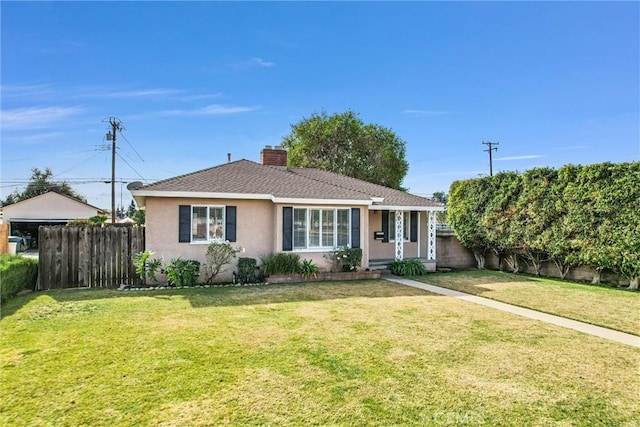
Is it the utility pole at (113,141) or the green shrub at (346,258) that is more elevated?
the utility pole at (113,141)

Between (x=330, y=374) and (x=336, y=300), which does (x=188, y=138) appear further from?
(x=330, y=374)

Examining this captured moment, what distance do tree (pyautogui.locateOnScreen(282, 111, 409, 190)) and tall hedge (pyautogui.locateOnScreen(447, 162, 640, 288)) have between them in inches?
726

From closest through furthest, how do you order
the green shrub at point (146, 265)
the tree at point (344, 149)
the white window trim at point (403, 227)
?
1. the green shrub at point (146, 265)
2. the white window trim at point (403, 227)
3. the tree at point (344, 149)

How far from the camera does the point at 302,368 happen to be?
519cm

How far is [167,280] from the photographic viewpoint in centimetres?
1217

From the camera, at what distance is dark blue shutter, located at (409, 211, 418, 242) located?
18.0 metres

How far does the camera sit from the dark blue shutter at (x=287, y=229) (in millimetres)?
13336

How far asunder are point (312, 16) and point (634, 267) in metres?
14.7

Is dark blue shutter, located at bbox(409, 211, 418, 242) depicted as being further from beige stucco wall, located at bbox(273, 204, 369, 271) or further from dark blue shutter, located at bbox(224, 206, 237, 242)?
dark blue shutter, located at bbox(224, 206, 237, 242)

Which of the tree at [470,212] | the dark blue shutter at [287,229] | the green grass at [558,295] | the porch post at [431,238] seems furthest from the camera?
the tree at [470,212]

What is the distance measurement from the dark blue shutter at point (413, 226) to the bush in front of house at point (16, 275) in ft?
49.4

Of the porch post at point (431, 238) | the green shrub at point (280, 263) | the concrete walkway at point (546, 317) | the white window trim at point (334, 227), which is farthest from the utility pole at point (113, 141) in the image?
the concrete walkway at point (546, 317)

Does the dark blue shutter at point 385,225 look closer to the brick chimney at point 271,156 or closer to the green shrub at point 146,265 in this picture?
the brick chimney at point 271,156

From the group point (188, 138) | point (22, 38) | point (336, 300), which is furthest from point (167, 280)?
point (188, 138)
